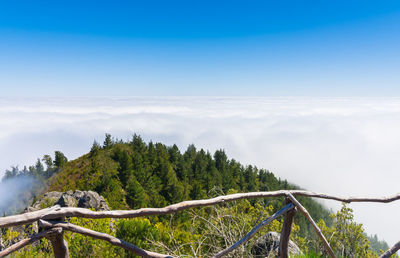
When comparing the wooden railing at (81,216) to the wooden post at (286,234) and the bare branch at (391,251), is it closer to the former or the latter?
the wooden post at (286,234)

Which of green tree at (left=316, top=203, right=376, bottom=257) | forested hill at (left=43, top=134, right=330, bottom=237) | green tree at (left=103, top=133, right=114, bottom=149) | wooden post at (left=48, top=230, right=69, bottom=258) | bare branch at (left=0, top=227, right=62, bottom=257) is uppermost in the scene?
bare branch at (left=0, top=227, right=62, bottom=257)

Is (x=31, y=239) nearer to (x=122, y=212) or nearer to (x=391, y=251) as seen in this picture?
(x=122, y=212)

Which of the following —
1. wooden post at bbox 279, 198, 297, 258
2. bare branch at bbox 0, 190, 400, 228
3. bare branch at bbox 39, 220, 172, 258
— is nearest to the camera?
bare branch at bbox 0, 190, 400, 228

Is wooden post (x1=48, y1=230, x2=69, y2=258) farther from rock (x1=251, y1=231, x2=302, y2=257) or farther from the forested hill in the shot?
Answer: the forested hill

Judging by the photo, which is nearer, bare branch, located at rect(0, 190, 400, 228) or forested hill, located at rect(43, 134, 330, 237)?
bare branch, located at rect(0, 190, 400, 228)

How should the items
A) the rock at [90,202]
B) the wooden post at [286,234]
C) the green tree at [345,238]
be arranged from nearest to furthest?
the wooden post at [286,234]
the green tree at [345,238]
the rock at [90,202]

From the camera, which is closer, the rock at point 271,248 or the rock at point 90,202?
the rock at point 271,248

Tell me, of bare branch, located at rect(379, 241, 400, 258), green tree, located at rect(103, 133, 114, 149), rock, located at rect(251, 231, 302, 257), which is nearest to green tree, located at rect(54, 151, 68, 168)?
green tree, located at rect(103, 133, 114, 149)

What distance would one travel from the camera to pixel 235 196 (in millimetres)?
2209

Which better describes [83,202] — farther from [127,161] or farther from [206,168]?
[206,168]

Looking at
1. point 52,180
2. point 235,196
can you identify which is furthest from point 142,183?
point 235,196

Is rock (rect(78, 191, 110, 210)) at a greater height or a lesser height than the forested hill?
greater

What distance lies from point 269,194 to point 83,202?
1191 inches

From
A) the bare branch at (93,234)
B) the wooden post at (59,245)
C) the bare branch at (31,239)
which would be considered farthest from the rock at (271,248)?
the bare branch at (31,239)
